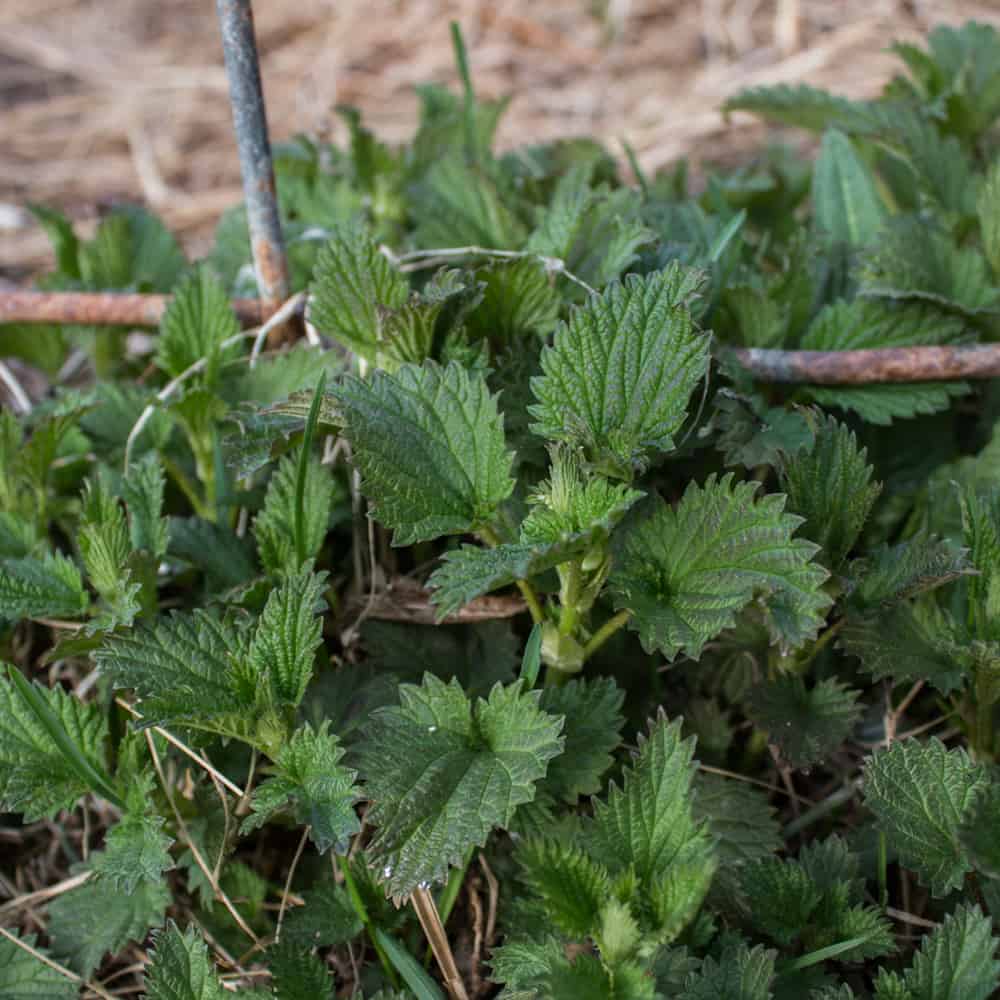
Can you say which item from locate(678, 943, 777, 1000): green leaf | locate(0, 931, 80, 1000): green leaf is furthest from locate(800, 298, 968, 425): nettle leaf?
locate(0, 931, 80, 1000): green leaf

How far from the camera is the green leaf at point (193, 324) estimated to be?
1.74m

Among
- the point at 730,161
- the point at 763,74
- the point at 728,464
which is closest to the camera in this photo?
the point at 728,464

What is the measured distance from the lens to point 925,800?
127 cm

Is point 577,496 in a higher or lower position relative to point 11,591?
higher

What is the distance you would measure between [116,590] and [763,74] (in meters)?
2.85

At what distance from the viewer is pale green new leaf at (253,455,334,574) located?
1459 millimetres

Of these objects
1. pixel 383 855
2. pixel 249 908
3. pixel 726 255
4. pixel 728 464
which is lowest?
pixel 249 908

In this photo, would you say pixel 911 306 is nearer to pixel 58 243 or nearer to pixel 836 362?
pixel 836 362

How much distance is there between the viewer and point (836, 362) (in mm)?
1627

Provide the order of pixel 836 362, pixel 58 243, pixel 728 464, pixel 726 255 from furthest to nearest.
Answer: pixel 58 243 → pixel 726 255 → pixel 836 362 → pixel 728 464

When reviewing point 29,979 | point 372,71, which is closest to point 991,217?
point 29,979

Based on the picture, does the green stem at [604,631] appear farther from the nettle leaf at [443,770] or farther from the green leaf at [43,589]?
the green leaf at [43,589]

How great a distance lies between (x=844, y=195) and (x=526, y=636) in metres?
1.03

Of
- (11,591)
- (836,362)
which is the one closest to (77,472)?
(11,591)
